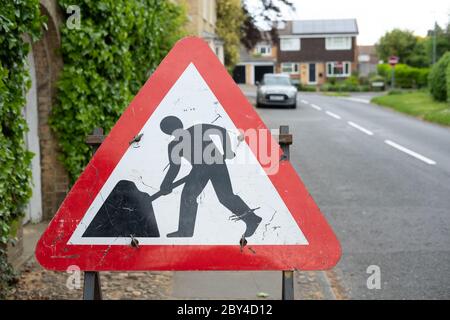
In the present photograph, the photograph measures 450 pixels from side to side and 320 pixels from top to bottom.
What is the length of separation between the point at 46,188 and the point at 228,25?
26.3 m

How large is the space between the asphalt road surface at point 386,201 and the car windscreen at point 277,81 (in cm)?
1183

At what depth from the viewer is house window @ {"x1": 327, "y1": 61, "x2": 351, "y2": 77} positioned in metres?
73.5

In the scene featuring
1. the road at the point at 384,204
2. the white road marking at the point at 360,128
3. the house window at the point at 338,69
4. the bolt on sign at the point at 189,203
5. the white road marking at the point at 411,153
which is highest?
the house window at the point at 338,69

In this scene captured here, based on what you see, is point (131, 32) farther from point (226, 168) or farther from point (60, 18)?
point (226, 168)

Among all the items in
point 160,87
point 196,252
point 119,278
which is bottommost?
point 119,278

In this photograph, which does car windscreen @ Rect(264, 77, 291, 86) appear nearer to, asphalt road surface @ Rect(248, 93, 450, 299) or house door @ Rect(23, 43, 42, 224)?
asphalt road surface @ Rect(248, 93, 450, 299)

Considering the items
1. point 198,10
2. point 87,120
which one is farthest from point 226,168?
point 198,10

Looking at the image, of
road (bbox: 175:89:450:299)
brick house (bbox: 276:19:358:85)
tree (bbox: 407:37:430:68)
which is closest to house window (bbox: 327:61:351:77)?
brick house (bbox: 276:19:358:85)

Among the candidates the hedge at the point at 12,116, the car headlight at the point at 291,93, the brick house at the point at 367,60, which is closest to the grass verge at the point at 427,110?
the car headlight at the point at 291,93

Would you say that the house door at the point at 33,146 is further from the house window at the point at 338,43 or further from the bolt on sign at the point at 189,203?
the house window at the point at 338,43

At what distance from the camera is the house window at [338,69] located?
241 ft

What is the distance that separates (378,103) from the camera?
3247cm

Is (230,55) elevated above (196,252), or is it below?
above

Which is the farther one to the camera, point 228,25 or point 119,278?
point 228,25
